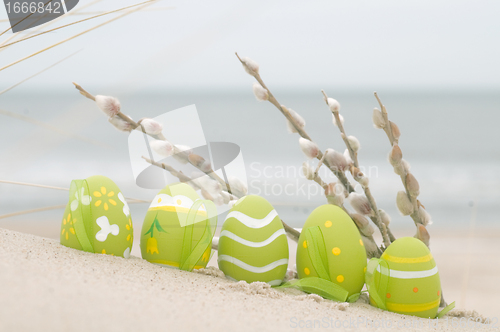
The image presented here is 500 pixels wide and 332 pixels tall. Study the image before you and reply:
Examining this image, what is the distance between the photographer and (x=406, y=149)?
15.9 ft

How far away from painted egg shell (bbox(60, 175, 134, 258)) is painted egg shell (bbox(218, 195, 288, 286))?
18cm

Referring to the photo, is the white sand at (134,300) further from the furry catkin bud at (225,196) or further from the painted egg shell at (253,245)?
the furry catkin bud at (225,196)

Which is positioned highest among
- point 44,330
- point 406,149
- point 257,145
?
point 44,330

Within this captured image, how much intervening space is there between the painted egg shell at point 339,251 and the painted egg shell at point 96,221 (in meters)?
0.32

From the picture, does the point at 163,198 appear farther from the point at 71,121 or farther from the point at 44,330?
the point at 44,330

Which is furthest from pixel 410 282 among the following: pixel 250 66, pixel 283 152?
pixel 283 152

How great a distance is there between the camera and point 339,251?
0.77 m

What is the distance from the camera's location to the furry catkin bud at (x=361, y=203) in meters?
0.83

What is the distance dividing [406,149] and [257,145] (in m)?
1.65

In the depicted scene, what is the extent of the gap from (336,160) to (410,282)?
244 mm

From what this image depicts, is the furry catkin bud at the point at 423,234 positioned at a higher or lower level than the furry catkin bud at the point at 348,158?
lower

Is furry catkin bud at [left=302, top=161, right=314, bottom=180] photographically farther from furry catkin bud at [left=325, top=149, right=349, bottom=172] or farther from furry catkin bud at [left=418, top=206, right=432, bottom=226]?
furry catkin bud at [left=418, top=206, right=432, bottom=226]

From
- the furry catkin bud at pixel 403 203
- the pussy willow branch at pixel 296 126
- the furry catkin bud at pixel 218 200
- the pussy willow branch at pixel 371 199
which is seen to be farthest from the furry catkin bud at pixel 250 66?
the furry catkin bud at pixel 403 203

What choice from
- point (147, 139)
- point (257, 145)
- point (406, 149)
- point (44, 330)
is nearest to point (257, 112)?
point (257, 145)
